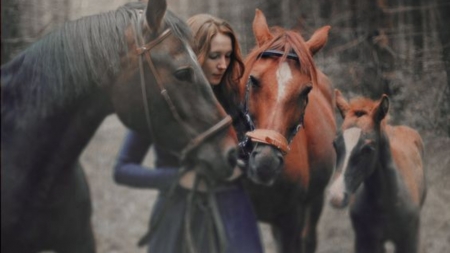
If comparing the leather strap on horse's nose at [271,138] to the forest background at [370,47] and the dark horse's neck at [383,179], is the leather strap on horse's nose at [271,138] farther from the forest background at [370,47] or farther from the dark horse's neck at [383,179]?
the dark horse's neck at [383,179]

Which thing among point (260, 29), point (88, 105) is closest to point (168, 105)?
point (88, 105)

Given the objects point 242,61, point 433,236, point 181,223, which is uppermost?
point 242,61

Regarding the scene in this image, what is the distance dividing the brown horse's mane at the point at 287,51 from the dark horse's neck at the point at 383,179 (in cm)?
39

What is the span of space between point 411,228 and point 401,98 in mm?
523

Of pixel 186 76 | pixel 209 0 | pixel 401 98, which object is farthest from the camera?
pixel 401 98

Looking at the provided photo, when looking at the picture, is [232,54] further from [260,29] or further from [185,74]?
[185,74]

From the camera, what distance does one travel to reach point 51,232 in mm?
2535

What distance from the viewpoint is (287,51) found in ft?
8.89

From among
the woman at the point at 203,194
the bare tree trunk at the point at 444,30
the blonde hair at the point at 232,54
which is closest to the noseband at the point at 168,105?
the woman at the point at 203,194

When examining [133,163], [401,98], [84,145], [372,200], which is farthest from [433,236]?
[84,145]

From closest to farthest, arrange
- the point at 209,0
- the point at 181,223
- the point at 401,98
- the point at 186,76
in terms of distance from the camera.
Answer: the point at 186,76
the point at 181,223
the point at 209,0
the point at 401,98

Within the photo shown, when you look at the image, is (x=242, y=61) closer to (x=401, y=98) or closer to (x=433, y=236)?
(x=401, y=98)

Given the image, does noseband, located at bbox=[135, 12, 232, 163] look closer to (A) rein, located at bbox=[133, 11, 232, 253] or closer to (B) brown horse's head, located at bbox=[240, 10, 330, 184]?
(A) rein, located at bbox=[133, 11, 232, 253]

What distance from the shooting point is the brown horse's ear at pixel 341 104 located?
2895 mm
